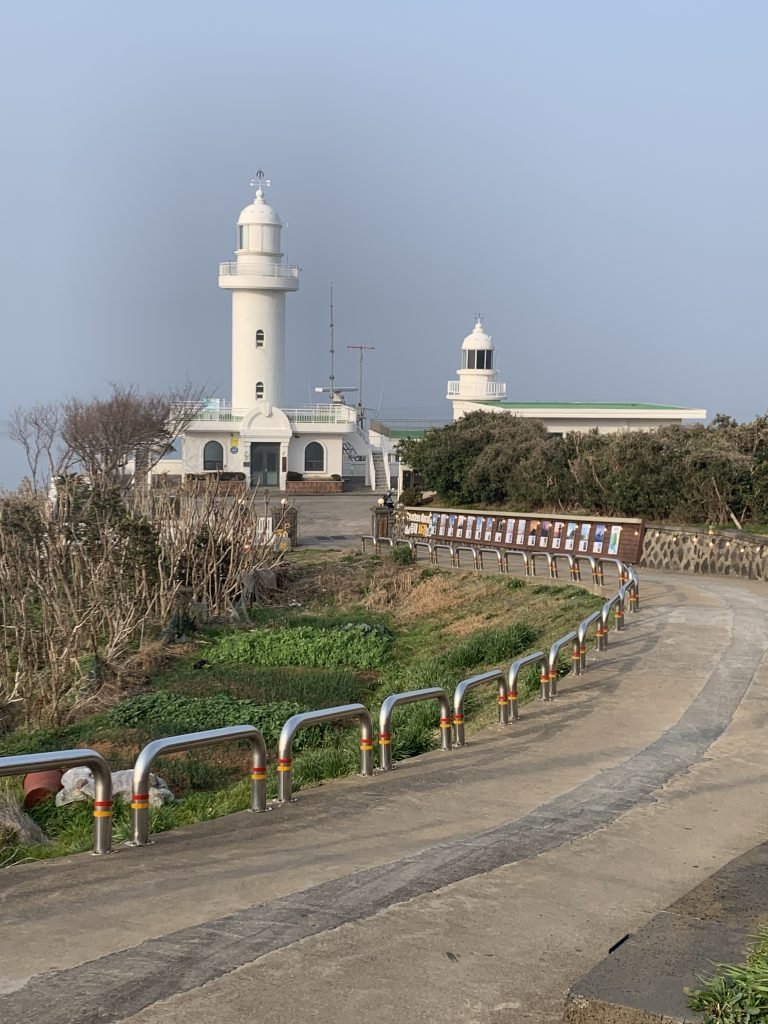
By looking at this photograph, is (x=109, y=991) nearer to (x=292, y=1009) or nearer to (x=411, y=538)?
(x=292, y=1009)

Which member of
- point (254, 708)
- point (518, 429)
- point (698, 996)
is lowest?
point (254, 708)

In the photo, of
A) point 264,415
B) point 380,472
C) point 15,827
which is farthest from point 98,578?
point 380,472

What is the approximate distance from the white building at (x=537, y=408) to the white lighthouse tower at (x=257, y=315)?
8900 millimetres

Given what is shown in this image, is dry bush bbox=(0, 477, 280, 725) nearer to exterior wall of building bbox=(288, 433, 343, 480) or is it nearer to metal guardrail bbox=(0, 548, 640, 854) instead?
metal guardrail bbox=(0, 548, 640, 854)

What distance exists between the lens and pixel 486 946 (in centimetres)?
564

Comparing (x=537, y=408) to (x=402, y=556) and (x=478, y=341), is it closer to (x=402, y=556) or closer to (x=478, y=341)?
(x=478, y=341)

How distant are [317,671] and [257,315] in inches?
1452

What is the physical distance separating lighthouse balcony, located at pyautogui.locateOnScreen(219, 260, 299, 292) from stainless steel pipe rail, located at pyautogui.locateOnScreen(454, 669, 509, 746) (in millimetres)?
44731

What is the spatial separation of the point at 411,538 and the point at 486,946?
2720cm

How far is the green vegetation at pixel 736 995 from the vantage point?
4.36m

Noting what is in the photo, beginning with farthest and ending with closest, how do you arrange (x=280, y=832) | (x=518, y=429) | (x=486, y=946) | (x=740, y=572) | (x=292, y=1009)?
(x=518, y=429) → (x=740, y=572) → (x=280, y=832) → (x=486, y=946) → (x=292, y=1009)

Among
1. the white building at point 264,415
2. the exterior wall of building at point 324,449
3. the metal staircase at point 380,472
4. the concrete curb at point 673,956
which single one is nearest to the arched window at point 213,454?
the white building at point 264,415

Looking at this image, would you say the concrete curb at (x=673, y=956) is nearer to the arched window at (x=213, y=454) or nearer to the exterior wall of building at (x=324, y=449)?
the exterior wall of building at (x=324, y=449)

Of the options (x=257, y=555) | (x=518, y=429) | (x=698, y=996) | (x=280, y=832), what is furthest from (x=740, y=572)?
(x=698, y=996)
